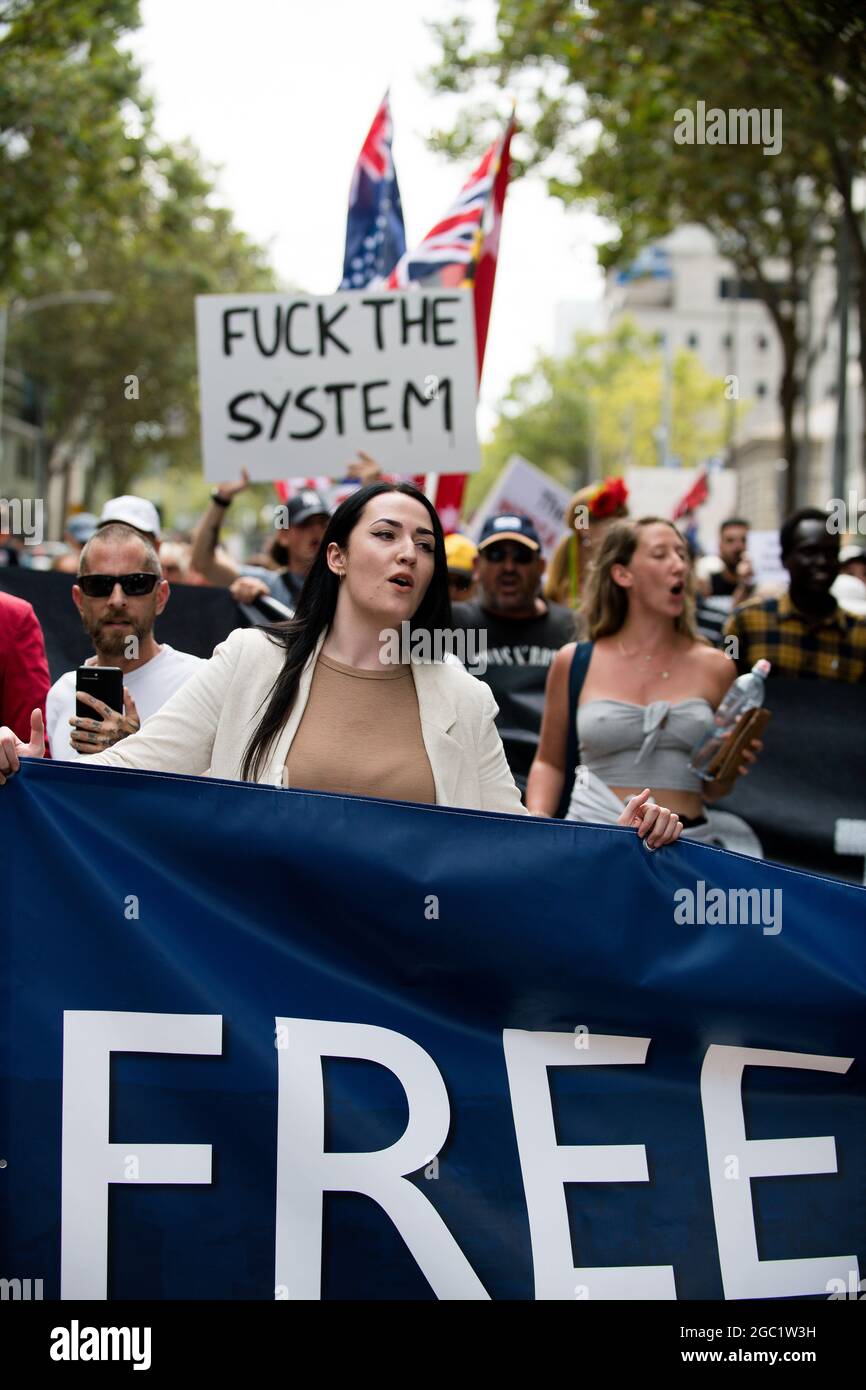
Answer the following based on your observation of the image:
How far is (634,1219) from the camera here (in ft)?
11.0

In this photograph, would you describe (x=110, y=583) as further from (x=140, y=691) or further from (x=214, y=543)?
(x=214, y=543)

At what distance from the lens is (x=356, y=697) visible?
12.5ft

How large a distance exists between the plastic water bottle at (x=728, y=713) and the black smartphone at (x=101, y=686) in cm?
183

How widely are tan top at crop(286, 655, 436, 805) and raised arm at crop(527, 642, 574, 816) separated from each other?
5.27ft

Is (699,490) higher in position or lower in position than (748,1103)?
higher

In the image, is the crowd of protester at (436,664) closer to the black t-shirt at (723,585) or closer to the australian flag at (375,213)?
the australian flag at (375,213)

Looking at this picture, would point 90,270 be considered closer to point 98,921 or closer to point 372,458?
point 372,458

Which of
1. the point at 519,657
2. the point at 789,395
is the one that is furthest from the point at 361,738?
the point at 789,395

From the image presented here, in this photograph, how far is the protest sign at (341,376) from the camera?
7.62 meters

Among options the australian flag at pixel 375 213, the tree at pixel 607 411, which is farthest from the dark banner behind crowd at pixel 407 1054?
the tree at pixel 607 411

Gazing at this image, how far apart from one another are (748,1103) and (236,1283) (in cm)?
103

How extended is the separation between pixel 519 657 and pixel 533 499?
188 inches

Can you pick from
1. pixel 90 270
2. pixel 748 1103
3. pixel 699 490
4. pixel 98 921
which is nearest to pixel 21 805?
pixel 98 921

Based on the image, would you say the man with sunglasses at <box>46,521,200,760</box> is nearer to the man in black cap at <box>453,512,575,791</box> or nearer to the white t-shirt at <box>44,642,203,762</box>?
the white t-shirt at <box>44,642,203,762</box>
